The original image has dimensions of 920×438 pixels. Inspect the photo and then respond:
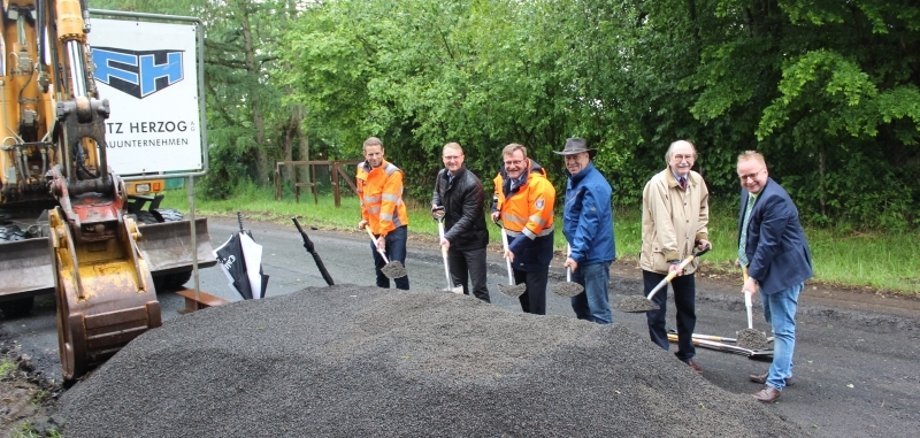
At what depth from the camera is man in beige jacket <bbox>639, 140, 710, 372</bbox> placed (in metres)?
5.15

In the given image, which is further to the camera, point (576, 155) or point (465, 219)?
point (465, 219)

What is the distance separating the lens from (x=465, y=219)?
628 cm

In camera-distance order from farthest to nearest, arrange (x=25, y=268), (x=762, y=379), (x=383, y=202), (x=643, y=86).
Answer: (x=643, y=86)
(x=25, y=268)
(x=383, y=202)
(x=762, y=379)

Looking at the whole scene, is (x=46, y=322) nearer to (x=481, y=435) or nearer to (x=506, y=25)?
(x=481, y=435)

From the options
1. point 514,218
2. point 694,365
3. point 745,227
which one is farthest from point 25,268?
point 745,227

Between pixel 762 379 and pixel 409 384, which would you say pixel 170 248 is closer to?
pixel 409 384

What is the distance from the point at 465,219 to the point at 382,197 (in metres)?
1.00

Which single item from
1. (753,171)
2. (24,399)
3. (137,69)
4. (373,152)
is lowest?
(24,399)

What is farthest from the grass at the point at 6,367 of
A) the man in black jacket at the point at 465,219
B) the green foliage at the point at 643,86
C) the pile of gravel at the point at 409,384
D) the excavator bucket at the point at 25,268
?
the green foliage at the point at 643,86

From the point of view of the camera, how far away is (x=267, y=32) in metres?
23.9

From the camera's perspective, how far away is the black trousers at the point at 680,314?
527 centimetres

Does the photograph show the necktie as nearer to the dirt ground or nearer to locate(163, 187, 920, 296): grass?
locate(163, 187, 920, 296): grass

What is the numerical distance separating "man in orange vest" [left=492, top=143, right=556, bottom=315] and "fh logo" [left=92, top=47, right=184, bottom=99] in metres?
3.12

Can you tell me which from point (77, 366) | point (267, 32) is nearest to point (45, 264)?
point (77, 366)
